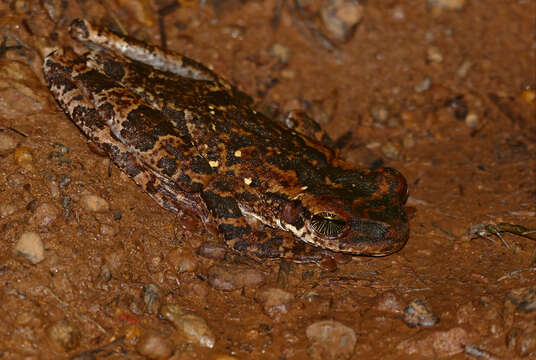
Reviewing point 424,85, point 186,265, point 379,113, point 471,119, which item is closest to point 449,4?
point 424,85

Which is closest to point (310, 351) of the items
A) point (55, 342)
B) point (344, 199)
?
point (344, 199)

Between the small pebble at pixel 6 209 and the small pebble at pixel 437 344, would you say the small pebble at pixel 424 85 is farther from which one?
the small pebble at pixel 6 209

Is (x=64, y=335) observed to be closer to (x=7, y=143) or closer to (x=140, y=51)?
(x=7, y=143)

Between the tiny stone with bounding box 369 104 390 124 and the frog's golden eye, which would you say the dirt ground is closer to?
the tiny stone with bounding box 369 104 390 124

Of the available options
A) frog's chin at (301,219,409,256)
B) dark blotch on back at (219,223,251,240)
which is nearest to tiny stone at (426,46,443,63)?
frog's chin at (301,219,409,256)

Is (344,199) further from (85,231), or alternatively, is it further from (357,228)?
(85,231)

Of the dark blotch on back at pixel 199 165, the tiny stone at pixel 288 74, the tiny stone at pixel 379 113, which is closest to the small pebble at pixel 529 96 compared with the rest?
the tiny stone at pixel 379 113
